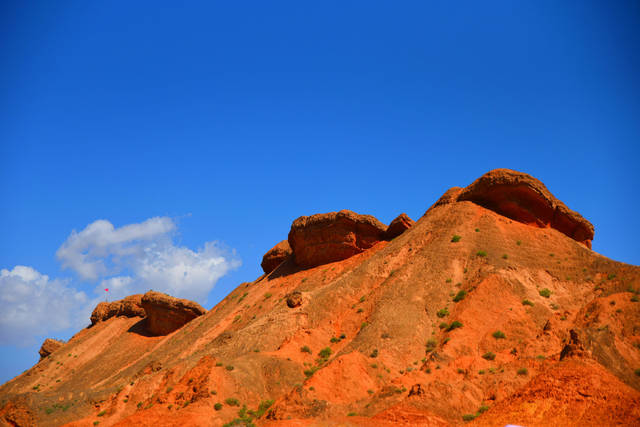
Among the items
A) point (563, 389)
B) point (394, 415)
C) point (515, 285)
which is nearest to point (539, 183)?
point (515, 285)

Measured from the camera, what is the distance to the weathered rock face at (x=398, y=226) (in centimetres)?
3741

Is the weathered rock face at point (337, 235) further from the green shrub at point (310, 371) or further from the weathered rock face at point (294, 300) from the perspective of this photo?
the green shrub at point (310, 371)

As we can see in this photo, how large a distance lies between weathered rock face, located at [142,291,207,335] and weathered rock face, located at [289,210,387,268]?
43.9 feet

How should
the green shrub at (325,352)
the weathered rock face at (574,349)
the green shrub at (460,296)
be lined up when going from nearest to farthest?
1. the weathered rock face at (574,349)
2. the green shrub at (325,352)
3. the green shrub at (460,296)

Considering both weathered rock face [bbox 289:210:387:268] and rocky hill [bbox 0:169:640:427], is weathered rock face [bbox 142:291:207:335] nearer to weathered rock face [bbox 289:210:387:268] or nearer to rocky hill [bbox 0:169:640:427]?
rocky hill [bbox 0:169:640:427]

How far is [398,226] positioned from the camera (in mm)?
37656

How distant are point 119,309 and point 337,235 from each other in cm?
2971

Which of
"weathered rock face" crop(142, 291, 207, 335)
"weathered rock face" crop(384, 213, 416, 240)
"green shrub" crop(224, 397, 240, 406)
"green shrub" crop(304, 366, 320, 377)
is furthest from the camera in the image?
"weathered rock face" crop(142, 291, 207, 335)

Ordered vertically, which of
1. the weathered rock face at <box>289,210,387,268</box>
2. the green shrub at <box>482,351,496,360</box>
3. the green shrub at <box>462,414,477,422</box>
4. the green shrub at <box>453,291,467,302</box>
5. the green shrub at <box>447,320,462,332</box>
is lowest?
the green shrub at <box>462,414,477,422</box>

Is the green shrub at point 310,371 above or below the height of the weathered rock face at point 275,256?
below

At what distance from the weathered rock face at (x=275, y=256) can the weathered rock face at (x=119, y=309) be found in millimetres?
15961

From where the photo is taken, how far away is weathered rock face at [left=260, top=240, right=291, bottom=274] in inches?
1802

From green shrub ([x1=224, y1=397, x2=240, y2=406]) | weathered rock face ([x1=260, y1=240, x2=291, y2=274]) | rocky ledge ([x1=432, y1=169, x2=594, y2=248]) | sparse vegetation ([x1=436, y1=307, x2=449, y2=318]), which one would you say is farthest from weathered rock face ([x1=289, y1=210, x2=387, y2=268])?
green shrub ([x1=224, y1=397, x2=240, y2=406])

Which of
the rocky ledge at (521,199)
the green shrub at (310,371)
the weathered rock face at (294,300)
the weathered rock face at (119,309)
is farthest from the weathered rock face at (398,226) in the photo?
the weathered rock face at (119,309)
